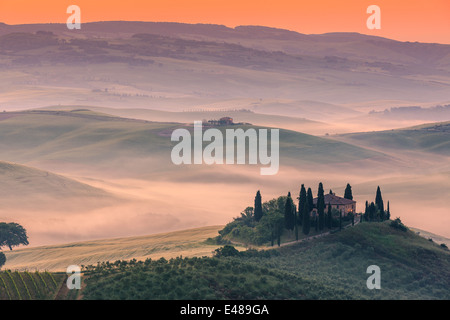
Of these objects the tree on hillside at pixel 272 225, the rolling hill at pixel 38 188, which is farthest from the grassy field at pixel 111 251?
the rolling hill at pixel 38 188

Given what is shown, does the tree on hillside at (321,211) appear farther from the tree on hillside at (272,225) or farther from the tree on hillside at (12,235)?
the tree on hillside at (12,235)

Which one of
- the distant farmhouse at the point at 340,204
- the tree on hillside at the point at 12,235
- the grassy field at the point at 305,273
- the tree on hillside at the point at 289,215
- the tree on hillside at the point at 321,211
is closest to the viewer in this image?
the grassy field at the point at 305,273

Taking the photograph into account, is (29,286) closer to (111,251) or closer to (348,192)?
(111,251)

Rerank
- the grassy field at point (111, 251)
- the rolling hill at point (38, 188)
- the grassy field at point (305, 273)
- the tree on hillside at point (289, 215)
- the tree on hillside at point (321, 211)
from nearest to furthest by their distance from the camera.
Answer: the grassy field at point (305, 273) < the tree on hillside at point (289, 215) < the tree on hillside at point (321, 211) < the grassy field at point (111, 251) < the rolling hill at point (38, 188)

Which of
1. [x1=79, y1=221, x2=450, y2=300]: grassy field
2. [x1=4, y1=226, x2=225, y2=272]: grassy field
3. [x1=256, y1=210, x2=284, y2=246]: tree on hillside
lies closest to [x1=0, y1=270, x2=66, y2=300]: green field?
[x1=79, y1=221, x2=450, y2=300]: grassy field

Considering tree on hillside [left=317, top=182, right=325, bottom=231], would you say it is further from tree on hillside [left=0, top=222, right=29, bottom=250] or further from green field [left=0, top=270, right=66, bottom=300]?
→ tree on hillside [left=0, top=222, right=29, bottom=250]

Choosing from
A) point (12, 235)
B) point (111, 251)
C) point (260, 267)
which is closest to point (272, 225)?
point (260, 267)

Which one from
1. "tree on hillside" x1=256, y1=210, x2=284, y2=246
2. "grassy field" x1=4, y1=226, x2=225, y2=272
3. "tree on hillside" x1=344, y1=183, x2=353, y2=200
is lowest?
"grassy field" x1=4, y1=226, x2=225, y2=272

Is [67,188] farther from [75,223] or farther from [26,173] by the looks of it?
[75,223]
